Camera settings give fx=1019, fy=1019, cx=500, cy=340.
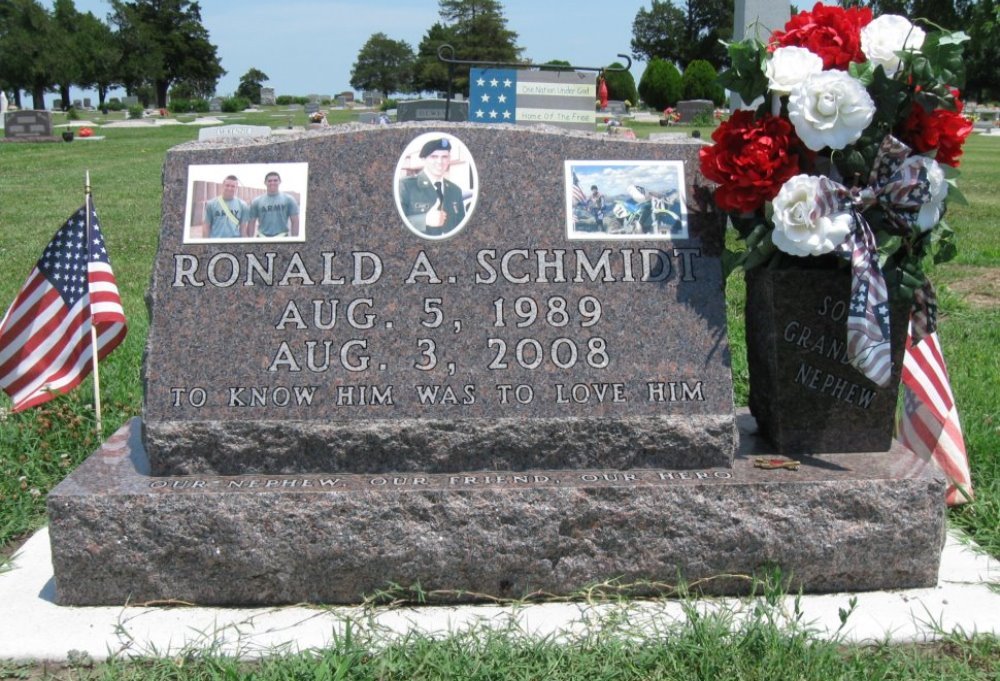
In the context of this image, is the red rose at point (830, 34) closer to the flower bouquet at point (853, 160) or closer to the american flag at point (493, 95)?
the flower bouquet at point (853, 160)

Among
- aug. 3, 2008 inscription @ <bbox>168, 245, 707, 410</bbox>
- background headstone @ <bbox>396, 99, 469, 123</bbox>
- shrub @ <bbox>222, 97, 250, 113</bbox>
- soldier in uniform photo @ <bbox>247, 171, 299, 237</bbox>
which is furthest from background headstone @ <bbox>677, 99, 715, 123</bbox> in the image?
soldier in uniform photo @ <bbox>247, 171, 299, 237</bbox>

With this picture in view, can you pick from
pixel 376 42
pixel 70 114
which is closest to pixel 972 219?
pixel 70 114

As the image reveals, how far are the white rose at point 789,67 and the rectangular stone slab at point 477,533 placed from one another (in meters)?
1.28

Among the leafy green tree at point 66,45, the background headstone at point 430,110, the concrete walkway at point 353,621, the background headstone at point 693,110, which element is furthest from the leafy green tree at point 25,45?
the concrete walkway at point 353,621

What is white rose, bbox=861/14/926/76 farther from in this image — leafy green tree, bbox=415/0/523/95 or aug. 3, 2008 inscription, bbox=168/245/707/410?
leafy green tree, bbox=415/0/523/95

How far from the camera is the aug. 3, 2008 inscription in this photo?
3.39 meters

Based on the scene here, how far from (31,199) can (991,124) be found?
3490 centimetres

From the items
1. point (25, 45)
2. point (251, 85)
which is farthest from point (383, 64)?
point (25, 45)

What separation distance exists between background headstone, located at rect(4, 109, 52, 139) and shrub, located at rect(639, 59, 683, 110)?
88.3 ft

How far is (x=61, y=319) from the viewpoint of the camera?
4426 mm

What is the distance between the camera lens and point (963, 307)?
23.2 feet

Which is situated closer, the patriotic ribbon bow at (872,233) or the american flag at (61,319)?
the patriotic ribbon bow at (872,233)

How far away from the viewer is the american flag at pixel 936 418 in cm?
401

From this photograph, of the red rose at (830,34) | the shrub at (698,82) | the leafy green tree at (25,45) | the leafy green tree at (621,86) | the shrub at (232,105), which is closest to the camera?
the red rose at (830,34)
